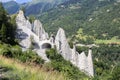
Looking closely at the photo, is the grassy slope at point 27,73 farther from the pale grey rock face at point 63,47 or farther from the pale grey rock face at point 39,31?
the pale grey rock face at point 39,31

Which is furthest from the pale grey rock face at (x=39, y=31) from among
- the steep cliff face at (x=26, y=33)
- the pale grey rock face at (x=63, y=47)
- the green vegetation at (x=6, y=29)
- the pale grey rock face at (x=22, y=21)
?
the green vegetation at (x=6, y=29)

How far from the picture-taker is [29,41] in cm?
4497

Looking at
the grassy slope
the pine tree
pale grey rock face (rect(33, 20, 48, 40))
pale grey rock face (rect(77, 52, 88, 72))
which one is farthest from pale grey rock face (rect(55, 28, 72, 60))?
the grassy slope

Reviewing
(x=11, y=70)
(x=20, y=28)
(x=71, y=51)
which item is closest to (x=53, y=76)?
(x=11, y=70)

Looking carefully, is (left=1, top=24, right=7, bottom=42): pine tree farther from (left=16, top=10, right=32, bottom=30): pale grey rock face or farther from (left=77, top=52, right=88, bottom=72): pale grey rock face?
(left=77, top=52, right=88, bottom=72): pale grey rock face

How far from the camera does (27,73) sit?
10562mm

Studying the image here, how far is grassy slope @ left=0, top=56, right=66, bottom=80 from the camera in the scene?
10078mm

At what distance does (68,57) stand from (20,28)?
814 centimetres

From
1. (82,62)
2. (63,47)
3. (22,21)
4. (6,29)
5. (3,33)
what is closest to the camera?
(3,33)

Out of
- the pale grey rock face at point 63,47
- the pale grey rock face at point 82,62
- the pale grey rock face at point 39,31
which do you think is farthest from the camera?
the pale grey rock face at point 39,31

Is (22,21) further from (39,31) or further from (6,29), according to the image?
(6,29)

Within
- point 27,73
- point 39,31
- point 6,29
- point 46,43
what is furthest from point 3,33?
point 27,73

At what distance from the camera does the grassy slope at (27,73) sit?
10.1 meters

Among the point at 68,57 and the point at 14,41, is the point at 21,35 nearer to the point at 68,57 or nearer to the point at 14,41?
the point at 14,41
